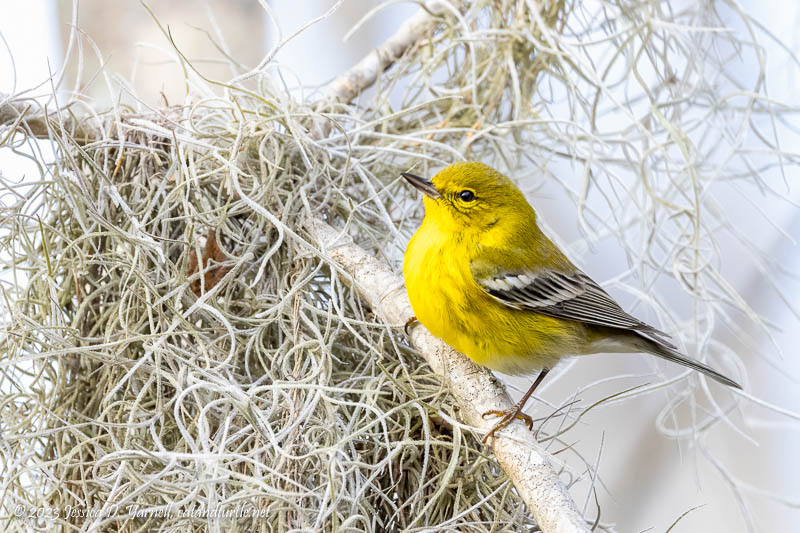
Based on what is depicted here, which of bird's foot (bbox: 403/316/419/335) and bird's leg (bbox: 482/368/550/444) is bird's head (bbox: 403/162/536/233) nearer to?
bird's foot (bbox: 403/316/419/335)

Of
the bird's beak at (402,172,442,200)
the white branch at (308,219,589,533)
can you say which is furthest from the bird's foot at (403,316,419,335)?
the bird's beak at (402,172,442,200)

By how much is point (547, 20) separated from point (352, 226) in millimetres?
1015

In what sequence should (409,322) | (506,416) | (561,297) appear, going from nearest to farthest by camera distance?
(506,416) → (409,322) → (561,297)

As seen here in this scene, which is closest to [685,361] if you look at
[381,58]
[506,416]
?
[506,416]

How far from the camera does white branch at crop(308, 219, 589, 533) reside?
1336 mm

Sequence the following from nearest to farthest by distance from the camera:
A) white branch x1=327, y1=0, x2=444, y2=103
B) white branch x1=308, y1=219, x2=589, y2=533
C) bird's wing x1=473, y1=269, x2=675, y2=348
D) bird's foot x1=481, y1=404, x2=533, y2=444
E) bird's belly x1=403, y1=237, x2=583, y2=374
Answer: white branch x1=308, y1=219, x2=589, y2=533
bird's foot x1=481, y1=404, x2=533, y2=444
bird's belly x1=403, y1=237, x2=583, y2=374
bird's wing x1=473, y1=269, x2=675, y2=348
white branch x1=327, y1=0, x2=444, y2=103

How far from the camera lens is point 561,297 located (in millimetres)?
1998

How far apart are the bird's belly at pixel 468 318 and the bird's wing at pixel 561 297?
0.10 feet

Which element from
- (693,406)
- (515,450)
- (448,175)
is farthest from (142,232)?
(693,406)

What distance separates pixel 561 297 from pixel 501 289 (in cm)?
23

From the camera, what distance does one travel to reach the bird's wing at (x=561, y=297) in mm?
1866

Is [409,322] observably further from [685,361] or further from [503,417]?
[685,361]

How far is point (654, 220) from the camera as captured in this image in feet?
6.94

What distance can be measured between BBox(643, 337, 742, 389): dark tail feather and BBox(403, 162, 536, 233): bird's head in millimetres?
572
